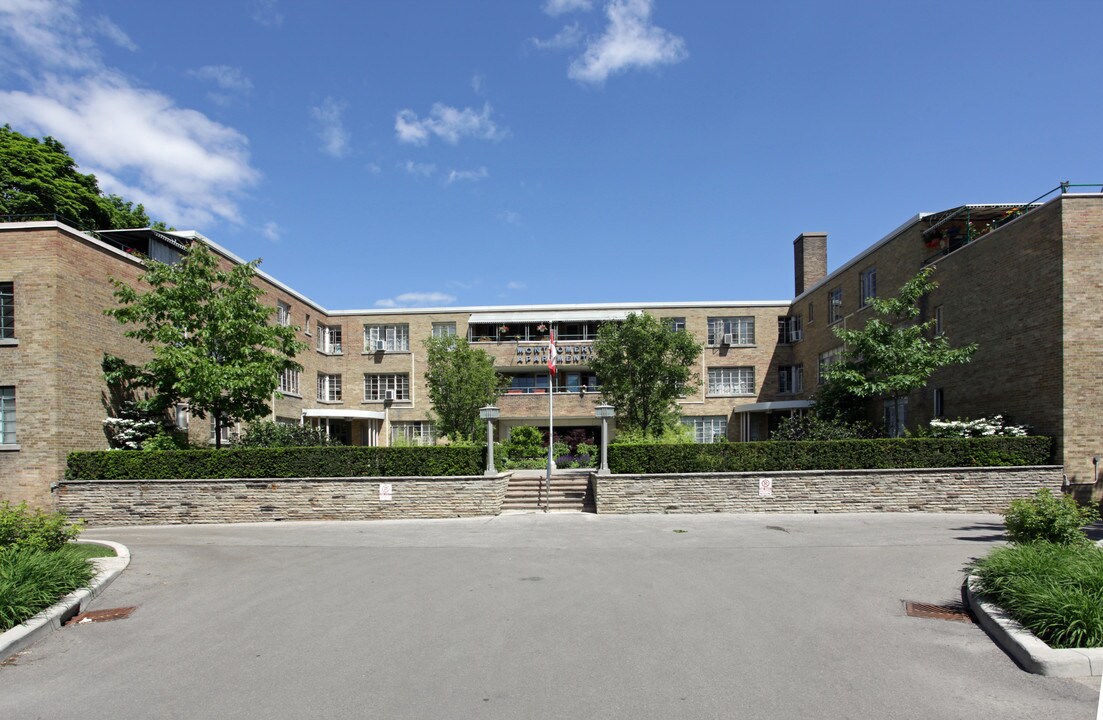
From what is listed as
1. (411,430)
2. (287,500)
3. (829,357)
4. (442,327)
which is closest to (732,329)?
(829,357)

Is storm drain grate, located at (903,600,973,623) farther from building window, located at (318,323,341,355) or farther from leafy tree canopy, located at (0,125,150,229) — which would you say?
building window, located at (318,323,341,355)

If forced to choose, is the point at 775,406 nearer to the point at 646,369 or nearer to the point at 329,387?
the point at 646,369

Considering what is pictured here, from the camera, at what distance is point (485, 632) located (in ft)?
26.1

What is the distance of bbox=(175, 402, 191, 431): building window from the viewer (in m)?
23.5

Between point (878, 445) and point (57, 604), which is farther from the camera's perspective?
point (878, 445)

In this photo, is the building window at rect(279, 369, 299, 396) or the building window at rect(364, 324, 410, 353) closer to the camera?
the building window at rect(279, 369, 299, 396)

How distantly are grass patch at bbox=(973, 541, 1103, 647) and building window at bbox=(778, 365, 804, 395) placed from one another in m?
27.6

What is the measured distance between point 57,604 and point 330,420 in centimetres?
2843

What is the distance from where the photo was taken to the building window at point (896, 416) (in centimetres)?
2633

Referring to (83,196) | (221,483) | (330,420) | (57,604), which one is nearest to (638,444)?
(221,483)

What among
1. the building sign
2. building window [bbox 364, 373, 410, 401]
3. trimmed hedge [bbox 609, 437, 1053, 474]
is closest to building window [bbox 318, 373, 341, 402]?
building window [bbox 364, 373, 410, 401]

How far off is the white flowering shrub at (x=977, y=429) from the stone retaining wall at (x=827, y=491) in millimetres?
1186

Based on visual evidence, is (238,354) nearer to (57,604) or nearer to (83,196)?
(57,604)

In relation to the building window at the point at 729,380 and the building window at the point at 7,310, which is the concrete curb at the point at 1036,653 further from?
the building window at the point at 729,380
